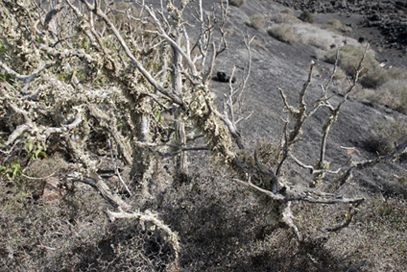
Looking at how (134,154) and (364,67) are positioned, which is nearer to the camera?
(134,154)

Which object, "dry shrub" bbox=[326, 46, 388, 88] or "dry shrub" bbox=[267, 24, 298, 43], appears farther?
"dry shrub" bbox=[267, 24, 298, 43]

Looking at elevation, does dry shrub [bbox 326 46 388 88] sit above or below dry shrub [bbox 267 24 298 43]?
below

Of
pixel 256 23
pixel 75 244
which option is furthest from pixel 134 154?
pixel 256 23

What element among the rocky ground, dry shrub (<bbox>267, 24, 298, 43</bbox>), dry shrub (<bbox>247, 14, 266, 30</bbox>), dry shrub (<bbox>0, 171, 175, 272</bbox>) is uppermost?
the rocky ground

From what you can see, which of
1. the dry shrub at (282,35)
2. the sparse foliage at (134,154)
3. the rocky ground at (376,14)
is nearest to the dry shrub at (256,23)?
the dry shrub at (282,35)

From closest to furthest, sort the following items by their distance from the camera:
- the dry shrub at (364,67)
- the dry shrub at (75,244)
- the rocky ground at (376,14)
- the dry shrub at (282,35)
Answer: the dry shrub at (75,244) < the dry shrub at (364,67) < the dry shrub at (282,35) < the rocky ground at (376,14)

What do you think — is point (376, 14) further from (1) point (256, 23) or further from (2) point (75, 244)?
(2) point (75, 244)

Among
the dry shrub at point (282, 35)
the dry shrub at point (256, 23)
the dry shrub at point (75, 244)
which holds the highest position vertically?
the dry shrub at point (256, 23)

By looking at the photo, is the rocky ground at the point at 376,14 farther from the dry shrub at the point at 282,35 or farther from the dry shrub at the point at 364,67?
the dry shrub at the point at 282,35

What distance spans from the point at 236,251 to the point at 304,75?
9248 millimetres

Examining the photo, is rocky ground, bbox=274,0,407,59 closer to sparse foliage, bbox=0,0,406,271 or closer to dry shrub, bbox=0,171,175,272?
sparse foliage, bbox=0,0,406,271

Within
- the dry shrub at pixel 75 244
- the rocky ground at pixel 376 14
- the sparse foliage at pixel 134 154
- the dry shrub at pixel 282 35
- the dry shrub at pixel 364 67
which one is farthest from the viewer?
the rocky ground at pixel 376 14

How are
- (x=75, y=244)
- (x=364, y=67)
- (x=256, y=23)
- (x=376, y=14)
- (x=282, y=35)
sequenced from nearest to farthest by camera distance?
1. (x=75, y=244)
2. (x=364, y=67)
3. (x=282, y=35)
4. (x=256, y=23)
5. (x=376, y=14)

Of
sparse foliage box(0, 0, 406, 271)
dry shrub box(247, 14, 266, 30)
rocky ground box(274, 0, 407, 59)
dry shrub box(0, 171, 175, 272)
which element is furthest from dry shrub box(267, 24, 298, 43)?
dry shrub box(0, 171, 175, 272)
